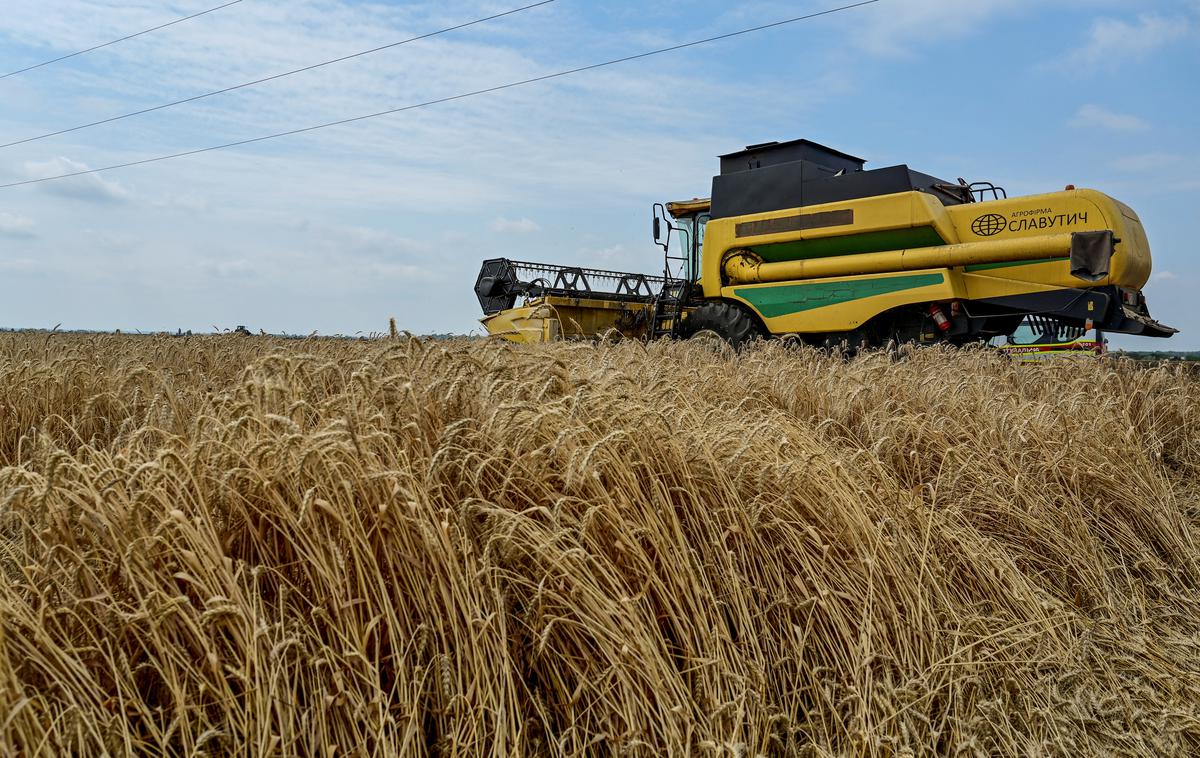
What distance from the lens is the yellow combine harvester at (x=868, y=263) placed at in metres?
8.38

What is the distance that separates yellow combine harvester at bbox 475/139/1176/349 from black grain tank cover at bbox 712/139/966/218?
2 centimetres

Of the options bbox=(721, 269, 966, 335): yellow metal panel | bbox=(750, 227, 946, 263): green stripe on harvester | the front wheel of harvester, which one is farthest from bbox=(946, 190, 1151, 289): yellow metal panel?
the front wheel of harvester

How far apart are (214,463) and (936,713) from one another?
2.07 meters

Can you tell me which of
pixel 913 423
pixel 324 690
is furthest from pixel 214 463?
pixel 913 423

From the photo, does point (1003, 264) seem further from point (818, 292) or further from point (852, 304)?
point (818, 292)

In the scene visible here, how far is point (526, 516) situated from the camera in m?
2.26

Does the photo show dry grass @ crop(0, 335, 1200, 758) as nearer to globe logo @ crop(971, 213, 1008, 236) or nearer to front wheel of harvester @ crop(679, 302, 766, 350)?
globe logo @ crop(971, 213, 1008, 236)

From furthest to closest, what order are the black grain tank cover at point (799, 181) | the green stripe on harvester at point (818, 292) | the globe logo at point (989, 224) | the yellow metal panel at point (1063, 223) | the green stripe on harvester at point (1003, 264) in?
the black grain tank cover at point (799, 181) < the green stripe on harvester at point (818, 292) < the globe logo at point (989, 224) < the green stripe on harvester at point (1003, 264) < the yellow metal panel at point (1063, 223)

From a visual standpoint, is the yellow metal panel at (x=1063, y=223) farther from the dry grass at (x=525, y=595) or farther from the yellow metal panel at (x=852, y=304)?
the dry grass at (x=525, y=595)

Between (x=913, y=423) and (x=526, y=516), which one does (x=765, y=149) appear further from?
(x=526, y=516)

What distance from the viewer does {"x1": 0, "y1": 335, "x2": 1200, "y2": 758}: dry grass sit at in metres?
1.72

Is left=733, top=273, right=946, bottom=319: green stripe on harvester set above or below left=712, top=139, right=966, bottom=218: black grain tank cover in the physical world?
below

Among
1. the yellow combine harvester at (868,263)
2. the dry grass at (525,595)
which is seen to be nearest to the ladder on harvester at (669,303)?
the yellow combine harvester at (868,263)

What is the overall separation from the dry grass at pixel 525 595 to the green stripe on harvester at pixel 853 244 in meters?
5.99
